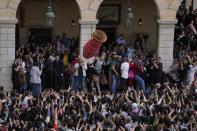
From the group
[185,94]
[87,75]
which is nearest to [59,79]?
[87,75]

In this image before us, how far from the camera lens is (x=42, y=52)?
29266mm

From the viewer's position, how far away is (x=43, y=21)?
106ft

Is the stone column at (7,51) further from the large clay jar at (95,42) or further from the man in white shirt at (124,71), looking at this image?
the man in white shirt at (124,71)

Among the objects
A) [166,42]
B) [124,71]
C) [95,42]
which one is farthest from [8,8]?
[166,42]

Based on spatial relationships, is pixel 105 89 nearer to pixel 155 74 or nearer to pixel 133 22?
pixel 155 74

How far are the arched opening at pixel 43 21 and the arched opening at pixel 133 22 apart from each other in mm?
1349

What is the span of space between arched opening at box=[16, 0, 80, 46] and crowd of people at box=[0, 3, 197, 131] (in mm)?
721

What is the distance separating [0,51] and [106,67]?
4.47m

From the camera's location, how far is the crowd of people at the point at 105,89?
70.3ft

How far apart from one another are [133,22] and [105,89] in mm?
5566

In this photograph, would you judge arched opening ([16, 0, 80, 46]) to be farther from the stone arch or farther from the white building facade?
the stone arch

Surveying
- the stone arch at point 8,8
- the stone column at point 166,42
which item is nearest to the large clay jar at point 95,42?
the stone arch at point 8,8

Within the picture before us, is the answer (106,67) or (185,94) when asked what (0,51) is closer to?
(106,67)

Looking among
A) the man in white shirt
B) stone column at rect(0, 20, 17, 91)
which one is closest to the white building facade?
stone column at rect(0, 20, 17, 91)
